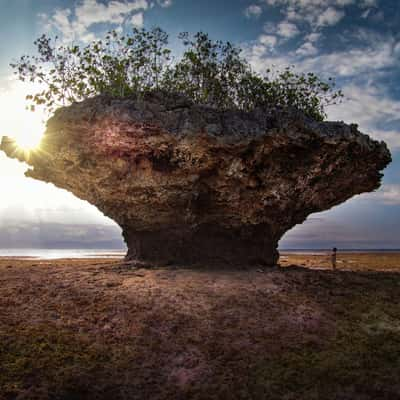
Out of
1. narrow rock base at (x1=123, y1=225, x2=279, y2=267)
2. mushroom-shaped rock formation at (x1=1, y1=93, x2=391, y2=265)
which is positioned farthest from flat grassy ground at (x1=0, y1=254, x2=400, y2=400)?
mushroom-shaped rock formation at (x1=1, y1=93, x2=391, y2=265)

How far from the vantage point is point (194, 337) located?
10852 mm

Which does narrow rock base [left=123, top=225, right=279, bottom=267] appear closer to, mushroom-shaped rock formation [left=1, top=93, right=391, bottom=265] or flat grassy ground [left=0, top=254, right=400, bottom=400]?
mushroom-shaped rock formation [left=1, top=93, right=391, bottom=265]

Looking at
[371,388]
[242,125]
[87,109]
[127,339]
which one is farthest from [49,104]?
[371,388]

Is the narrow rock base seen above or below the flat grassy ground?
above

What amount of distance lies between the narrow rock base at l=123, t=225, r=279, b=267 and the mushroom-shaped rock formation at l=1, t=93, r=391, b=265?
55 millimetres

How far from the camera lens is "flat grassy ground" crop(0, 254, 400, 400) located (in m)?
8.59

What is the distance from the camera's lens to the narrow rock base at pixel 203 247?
1833 centimetres

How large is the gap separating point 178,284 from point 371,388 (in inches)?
306

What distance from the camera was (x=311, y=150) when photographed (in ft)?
54.2

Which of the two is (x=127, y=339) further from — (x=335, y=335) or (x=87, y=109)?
(x=87, y=109)

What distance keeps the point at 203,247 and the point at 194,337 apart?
7.95 metres

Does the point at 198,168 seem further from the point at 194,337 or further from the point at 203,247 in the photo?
the point at 194,337

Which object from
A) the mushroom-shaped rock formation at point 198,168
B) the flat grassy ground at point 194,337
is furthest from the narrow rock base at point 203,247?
the flat grassy ground at point 194,337

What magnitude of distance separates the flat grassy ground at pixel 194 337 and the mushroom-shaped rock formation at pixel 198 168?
337 centimetres
